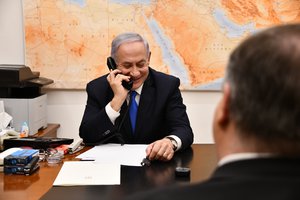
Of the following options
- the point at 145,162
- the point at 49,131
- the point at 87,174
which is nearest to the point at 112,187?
the point at 87,174

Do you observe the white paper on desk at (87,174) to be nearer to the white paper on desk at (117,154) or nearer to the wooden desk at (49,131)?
the white paper on desk at (117,154)

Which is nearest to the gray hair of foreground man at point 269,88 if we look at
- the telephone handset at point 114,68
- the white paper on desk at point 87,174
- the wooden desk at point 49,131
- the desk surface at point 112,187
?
the desk surface at point 112,187

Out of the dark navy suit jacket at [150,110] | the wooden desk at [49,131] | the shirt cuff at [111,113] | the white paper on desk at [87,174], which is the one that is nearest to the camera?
the white paper on desk at [87,174]

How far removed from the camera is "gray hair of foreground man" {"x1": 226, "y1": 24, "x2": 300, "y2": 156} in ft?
2.08

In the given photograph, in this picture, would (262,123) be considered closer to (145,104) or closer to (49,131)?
(145,104)

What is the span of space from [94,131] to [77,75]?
4.50 feet

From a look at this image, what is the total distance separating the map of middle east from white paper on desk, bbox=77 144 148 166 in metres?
1.45

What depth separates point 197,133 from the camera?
3.49 metres

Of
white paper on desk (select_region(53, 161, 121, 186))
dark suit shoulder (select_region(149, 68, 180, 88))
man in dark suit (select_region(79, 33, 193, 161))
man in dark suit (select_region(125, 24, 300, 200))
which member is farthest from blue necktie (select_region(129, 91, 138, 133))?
man in dark suit (select_region(125, 24, 300, 200))

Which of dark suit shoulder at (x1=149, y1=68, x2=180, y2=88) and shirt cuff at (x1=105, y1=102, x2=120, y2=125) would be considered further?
dark suit shoulder at (x1=149, y1=68, x2=180, y2=88)

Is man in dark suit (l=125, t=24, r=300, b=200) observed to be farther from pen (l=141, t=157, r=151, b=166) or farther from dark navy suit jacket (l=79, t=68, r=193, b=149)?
dark navy suit jacket (l=79, t=68, r=193, b=149)

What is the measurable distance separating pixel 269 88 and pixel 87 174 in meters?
1.07

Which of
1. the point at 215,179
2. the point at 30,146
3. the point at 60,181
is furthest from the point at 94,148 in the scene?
the point at 215,179

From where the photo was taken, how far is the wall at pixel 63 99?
338 cm
